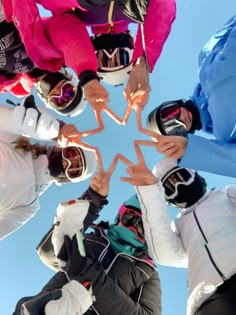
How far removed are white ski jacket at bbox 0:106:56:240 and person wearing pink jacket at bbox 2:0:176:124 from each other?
0.88 m

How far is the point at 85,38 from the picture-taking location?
10.5ft

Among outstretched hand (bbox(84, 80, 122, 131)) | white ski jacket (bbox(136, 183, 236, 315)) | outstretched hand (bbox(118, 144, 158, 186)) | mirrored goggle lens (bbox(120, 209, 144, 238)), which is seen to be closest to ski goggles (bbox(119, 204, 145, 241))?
mirrored goggle lens (bbox(120, 209, 144, 238))

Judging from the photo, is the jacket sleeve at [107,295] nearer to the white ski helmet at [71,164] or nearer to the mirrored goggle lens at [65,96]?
the white ski helmet at [71,164]

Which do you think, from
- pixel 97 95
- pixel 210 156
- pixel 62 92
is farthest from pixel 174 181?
pixel 62 92

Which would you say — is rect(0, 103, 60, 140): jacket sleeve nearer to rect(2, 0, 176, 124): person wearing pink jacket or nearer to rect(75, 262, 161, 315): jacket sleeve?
rect(2, 0, 176, 124): person wearing pink jacket

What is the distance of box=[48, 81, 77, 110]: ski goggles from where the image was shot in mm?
3816

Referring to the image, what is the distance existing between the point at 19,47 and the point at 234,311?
7.69 feet

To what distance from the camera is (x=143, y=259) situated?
11.3ft

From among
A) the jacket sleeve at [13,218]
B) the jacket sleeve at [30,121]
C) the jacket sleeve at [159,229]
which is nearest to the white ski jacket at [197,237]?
the jacket sleeve at [159,229]

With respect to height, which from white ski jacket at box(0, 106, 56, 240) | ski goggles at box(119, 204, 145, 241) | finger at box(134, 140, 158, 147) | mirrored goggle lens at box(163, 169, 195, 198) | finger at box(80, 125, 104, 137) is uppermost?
finger at box(134, 140, 158, 147)

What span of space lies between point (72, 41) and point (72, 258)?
4.30 ft

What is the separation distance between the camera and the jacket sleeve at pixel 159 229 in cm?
307

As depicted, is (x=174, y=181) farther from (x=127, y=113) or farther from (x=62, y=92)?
(x=62, y=92)

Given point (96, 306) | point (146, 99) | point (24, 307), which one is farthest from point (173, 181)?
point (24, 307)
